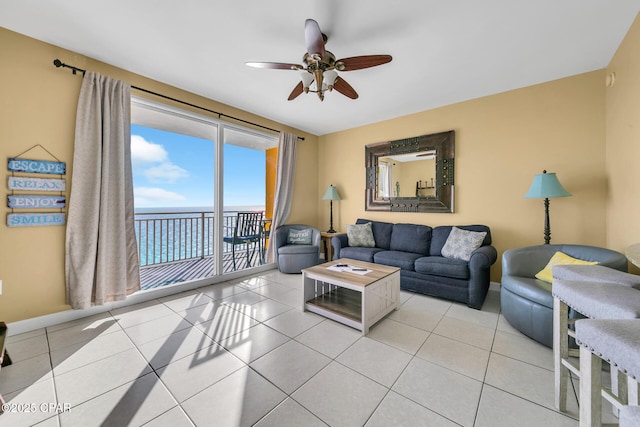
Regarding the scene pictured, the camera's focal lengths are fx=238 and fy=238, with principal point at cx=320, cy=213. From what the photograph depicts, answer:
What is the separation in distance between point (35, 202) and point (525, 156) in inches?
214

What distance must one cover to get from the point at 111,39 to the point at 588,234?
5.44 metres

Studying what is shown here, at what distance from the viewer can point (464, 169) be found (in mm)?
3545

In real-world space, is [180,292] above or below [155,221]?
below

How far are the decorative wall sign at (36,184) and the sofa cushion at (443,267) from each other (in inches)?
158

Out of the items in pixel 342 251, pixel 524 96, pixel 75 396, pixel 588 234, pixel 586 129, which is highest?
pixel 524 96

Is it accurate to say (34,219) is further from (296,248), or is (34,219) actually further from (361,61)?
(361,61)

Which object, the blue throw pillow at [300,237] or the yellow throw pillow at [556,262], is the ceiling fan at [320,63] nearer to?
the yellow throw pillow at [556,262]

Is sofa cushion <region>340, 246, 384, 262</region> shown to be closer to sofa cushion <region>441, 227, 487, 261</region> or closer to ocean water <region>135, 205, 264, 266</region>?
sofa cushion <region>441, 227, 487, 261</region>

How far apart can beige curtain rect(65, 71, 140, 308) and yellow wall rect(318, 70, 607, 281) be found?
3967 millimetres

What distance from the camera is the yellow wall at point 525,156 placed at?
2.72 m

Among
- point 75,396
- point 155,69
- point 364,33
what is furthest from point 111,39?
point 75,396

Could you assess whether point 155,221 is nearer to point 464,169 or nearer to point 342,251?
point 342,251

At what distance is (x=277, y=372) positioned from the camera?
168 centimetres

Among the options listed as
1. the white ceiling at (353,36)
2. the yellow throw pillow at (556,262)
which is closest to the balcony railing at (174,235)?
the white ceiling at (353,36)
